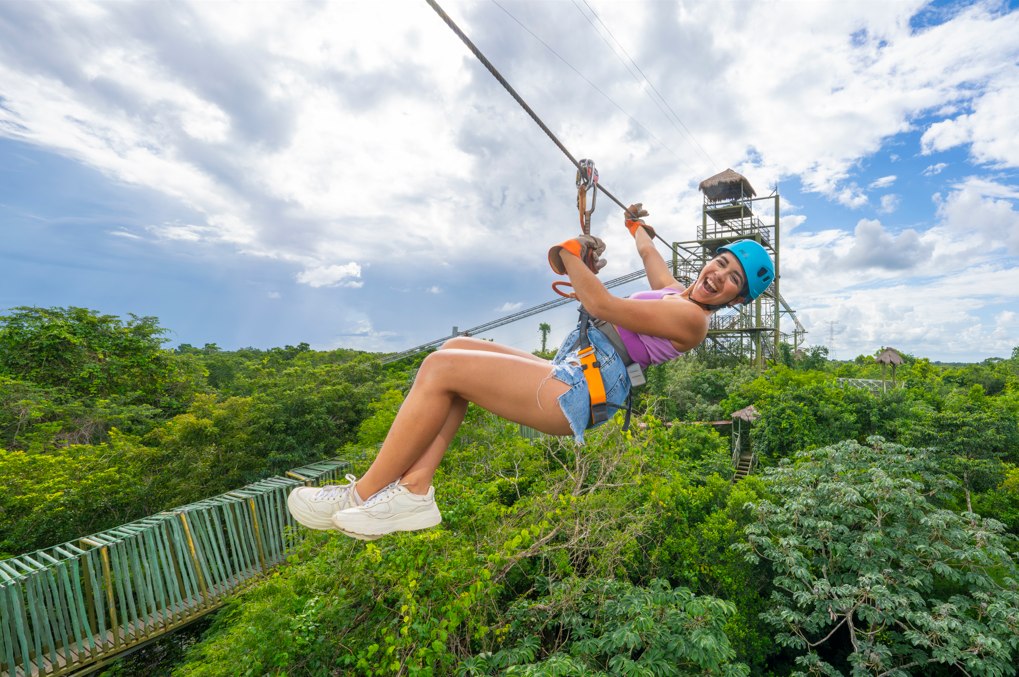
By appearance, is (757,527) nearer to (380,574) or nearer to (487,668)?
(487,668)

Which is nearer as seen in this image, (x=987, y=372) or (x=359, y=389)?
(x=359, y=389)

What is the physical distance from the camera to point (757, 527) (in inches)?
299

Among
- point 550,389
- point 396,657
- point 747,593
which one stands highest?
point 550,389

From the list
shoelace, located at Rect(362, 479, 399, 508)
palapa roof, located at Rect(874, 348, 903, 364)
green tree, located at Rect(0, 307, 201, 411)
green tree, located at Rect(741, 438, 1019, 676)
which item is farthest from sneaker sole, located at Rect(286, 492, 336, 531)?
palapa roof, located at Rect(874, 348, 903, 364)

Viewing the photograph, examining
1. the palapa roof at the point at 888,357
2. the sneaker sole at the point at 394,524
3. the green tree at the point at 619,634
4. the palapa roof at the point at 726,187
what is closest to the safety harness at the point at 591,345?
the sneaker sole at the point at 394,524

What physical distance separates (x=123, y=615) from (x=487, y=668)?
4.88m

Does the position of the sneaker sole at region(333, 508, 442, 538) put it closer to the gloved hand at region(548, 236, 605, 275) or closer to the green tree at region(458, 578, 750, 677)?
the gloved hand at region(548, 236, 605, 275)

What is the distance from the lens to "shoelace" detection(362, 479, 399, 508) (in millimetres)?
1791

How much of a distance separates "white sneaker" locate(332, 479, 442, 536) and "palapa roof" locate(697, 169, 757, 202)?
25.0 metres

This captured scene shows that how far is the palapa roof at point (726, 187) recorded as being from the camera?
23000 millimetres

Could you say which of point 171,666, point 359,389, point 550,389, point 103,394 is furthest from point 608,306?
point 103,394

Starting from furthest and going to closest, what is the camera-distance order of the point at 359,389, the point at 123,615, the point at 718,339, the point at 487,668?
the point at 718,339 → the point at 359,389 → the point at 123,615 → the point at 487,668

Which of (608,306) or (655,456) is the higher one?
(608,306)

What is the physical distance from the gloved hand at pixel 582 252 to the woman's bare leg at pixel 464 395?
39cm
